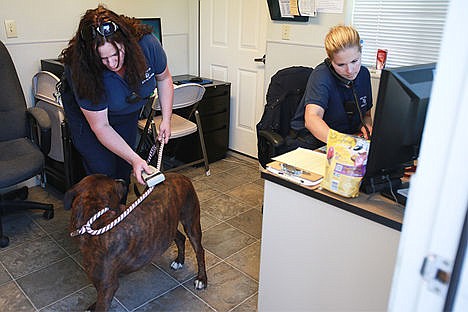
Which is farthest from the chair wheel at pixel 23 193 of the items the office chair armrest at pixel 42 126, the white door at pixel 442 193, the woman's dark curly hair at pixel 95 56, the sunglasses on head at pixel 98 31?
the white door at pixel 442 193

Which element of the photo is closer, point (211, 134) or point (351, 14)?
point (351, 14)

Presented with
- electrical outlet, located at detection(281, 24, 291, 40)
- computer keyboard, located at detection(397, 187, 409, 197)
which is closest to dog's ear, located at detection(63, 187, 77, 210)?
computer keyboard, located at detection(397, 187, 409, 197)

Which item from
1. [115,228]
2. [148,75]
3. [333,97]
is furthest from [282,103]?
[115,228]

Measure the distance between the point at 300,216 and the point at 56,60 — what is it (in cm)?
225

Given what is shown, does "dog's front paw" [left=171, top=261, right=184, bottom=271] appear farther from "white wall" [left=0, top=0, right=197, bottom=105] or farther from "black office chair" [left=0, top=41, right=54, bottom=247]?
"white wall" [left=0, top=0, right=197, bottom=105]

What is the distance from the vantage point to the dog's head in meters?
1.60

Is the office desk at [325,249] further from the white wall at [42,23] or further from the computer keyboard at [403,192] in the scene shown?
the white wall at [42,23]

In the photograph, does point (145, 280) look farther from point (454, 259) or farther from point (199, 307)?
point (454, 259)

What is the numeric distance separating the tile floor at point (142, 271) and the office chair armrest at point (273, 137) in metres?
0.65

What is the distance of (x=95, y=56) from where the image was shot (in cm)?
175

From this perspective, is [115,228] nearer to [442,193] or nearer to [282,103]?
[282,103]

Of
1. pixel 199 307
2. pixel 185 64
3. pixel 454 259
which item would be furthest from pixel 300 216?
pixel 185 64

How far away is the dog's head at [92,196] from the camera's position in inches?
63.1

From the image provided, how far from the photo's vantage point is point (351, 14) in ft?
8.90
